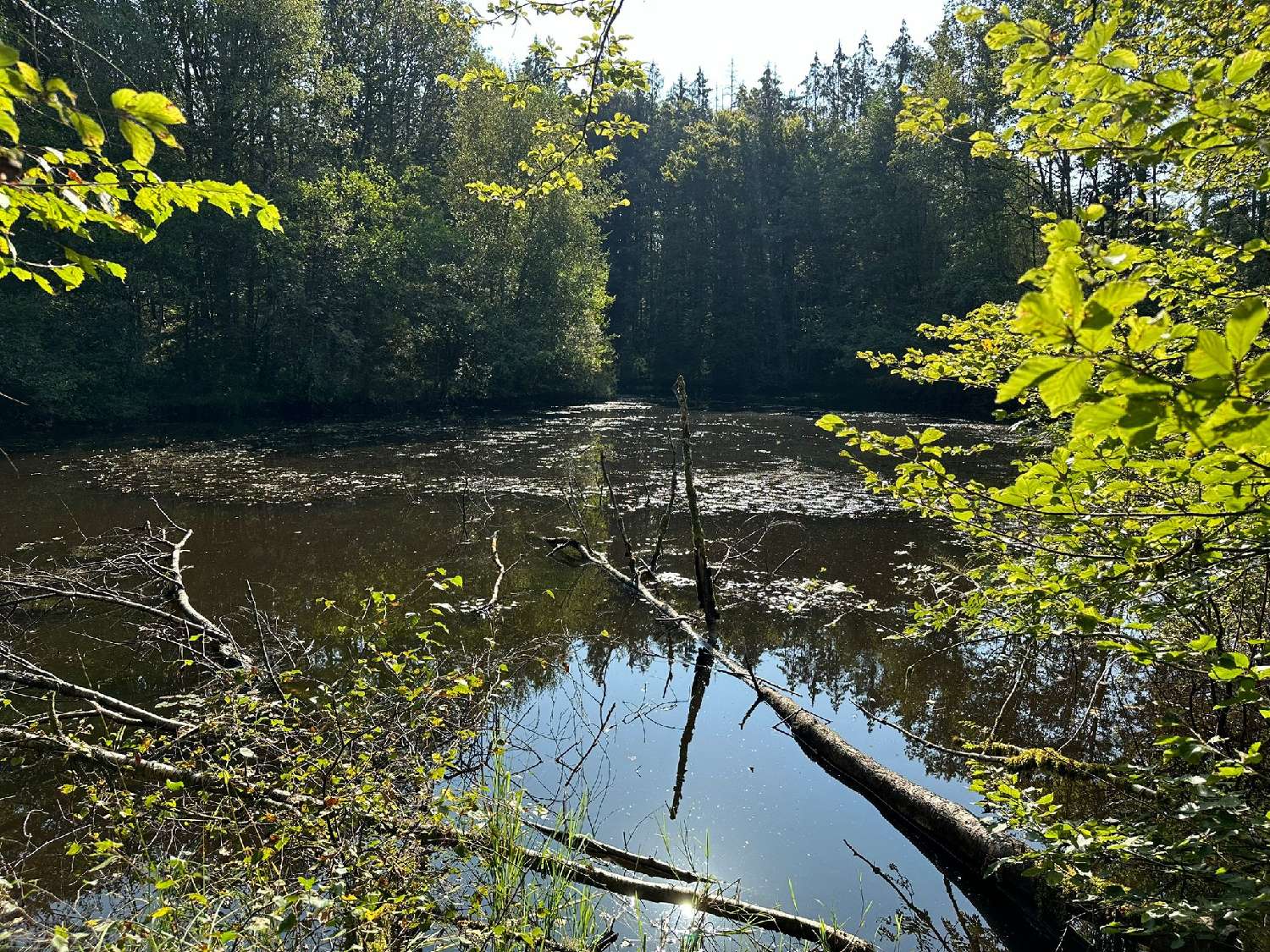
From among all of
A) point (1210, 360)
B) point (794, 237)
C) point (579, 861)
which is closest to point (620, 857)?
point (579, 861)

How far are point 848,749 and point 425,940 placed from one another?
10.6 ft

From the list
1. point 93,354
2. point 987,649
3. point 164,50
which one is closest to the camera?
point 987,649

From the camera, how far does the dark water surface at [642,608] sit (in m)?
4.85

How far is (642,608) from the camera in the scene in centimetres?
876

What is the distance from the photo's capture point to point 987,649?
25.1 ft

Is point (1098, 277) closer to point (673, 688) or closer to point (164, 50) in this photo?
point (673, 688)

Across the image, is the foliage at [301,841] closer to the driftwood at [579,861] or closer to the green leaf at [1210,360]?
the driftwood at [579,861]

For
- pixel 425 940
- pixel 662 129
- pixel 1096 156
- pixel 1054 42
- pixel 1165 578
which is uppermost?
pixel 662 129

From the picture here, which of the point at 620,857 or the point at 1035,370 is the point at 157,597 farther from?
the point at 1035,370

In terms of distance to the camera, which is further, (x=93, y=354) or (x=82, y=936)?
(x=93, y=354)

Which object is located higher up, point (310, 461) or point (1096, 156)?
point (1096, 156)

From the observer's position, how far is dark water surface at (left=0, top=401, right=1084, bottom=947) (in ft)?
15.9

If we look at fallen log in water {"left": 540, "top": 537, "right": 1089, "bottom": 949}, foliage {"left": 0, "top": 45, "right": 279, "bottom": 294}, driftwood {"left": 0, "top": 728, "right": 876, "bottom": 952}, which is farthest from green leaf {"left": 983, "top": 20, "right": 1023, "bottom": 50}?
→ driftwood {"left": 0, "top": 728, "right": 876, "bottom": 952}

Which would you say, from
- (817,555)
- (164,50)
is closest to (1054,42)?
(817,555)
